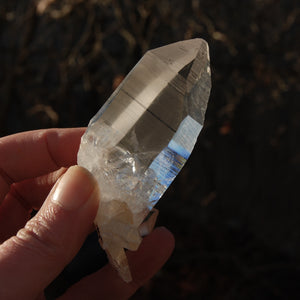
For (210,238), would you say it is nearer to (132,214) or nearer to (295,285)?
(295,285)

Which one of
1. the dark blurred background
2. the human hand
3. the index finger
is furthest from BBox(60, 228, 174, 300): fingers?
the dark blurred background

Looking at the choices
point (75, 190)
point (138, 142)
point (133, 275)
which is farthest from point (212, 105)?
point (75, 190)

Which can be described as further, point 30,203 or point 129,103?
point 30,203

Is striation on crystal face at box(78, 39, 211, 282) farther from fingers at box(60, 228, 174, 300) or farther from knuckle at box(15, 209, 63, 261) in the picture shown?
fingers at box(60, 228, 174, 300)

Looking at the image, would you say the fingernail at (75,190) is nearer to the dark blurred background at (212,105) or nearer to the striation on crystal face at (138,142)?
the striation on crystal face at (138,142)

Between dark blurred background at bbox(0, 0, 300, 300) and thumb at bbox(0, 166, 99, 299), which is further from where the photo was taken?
dark blurred background at bbox(0, 0, 300, 300)

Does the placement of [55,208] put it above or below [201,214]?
above

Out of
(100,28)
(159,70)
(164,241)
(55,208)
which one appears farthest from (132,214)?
(100,28)

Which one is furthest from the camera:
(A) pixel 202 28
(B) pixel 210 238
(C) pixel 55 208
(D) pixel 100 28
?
(B) pixel 210 238
